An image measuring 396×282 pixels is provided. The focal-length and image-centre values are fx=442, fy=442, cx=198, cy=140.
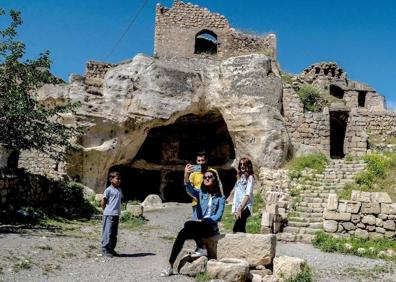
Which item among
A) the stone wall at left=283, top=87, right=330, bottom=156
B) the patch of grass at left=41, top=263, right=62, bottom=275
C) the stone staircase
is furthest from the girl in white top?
the stone wall at left=283, top=87, right=330, bottom=156

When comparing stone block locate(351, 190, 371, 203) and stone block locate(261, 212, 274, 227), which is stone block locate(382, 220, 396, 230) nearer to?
stone block locate(351, 190, 371, 203)

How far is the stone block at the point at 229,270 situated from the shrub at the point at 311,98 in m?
18.4

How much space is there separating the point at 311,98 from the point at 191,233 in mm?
19759

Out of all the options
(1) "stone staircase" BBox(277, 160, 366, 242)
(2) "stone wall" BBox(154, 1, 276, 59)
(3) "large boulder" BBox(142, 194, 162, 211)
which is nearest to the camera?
(1) "stone staircase" BBox(277, 160, 366, 242)

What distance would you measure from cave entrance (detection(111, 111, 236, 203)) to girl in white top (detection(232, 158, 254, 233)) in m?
15.5

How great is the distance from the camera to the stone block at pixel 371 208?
11.2 meters

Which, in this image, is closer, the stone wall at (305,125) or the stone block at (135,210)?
the stone block at (135,210)

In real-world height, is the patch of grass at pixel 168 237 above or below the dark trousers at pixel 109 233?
below

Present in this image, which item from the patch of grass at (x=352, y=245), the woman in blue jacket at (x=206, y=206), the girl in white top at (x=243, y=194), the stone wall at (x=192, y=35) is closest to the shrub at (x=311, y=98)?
the stone wall at (x=192, y=35)

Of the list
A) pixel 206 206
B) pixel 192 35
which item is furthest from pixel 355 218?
pixel 192 35

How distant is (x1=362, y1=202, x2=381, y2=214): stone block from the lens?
441 inches

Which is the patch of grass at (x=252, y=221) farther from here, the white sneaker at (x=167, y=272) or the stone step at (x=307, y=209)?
the white sneaker at (x=167, y=272)

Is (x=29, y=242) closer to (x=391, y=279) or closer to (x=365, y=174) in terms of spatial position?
(x=391, y=279)

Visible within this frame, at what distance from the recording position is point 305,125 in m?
20.8
